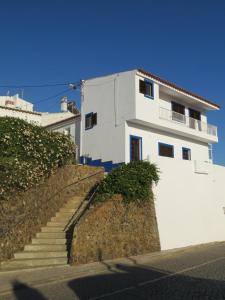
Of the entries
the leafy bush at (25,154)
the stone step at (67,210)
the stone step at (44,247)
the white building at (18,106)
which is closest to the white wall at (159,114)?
the leafy bush at (25,154)

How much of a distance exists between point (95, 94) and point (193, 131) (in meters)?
8.57

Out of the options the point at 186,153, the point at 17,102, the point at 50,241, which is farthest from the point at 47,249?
the point at 17,102

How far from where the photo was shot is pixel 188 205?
21.0 metres

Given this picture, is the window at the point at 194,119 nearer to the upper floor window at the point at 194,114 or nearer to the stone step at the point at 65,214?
the upper floor window at the point at 194,114

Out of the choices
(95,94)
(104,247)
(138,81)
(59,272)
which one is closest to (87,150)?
(95,94)

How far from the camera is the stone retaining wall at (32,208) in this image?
524 inches

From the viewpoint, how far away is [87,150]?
28.8 meters

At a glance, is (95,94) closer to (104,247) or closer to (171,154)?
(171,154)

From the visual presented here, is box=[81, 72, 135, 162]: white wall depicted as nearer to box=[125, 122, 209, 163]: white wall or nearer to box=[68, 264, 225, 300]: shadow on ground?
box=[125, 122, 209, 163]: white wall

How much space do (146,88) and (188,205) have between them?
33.0 ft

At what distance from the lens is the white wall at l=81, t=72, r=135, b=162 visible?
26.8m

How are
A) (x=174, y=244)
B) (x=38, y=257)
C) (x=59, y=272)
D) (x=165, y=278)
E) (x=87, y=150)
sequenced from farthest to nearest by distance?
(x=87, y=150) < (x=174, y=244) < (x=38, y=257) < (x=59, y=272) < (x=165, y=278)

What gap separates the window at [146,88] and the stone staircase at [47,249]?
13.4 metres

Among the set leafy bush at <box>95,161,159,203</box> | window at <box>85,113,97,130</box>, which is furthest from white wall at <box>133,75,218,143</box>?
leafy bush at <box>95,161,159,203</box>
